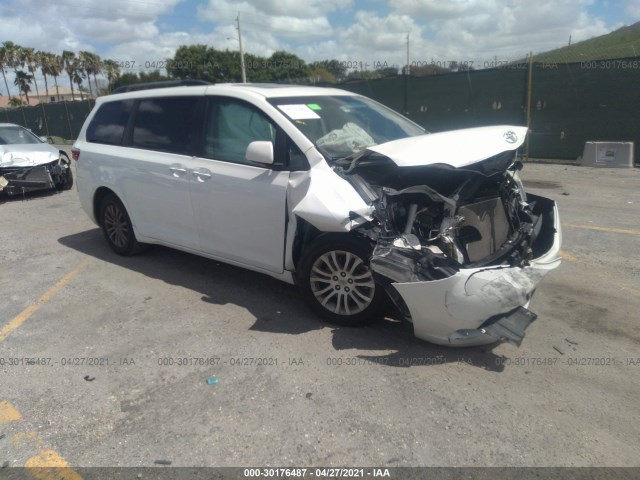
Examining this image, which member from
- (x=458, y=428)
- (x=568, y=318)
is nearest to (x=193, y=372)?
(x=458, y=428)

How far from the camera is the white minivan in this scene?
3.21m

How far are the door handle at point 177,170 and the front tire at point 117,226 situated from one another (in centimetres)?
113

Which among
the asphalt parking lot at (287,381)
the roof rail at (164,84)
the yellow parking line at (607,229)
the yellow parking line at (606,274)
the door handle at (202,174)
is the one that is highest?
the roof rail at (164,84)

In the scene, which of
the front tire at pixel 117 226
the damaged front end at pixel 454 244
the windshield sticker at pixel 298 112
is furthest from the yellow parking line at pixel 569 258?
the front tire at pixel 117 226

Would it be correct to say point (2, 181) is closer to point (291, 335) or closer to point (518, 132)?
point (291, 335)

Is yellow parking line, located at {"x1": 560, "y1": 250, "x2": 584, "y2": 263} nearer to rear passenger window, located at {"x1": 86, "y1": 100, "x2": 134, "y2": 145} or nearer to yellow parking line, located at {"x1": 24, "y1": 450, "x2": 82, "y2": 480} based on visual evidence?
yellow parking line, located at {"x1": 24, "y1": 450, "x2": 82, "y2": 480}

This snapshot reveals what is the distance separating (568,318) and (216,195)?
121 inches

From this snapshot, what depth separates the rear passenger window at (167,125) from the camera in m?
4.69

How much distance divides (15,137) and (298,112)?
30.4 ft

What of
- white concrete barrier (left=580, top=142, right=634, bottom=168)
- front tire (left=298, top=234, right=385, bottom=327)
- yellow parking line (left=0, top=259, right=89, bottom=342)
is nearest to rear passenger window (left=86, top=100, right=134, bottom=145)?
yellow parking line (left=0, top=259, right=89, bottom=342)

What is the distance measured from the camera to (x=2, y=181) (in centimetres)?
959

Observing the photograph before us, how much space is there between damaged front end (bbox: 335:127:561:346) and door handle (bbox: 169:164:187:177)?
65.0 inches

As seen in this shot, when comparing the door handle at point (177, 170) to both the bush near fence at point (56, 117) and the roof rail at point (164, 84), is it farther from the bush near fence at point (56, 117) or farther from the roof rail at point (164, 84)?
the bush near fence at point (56, 117)

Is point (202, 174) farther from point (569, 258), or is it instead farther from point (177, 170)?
point (569, 258)
